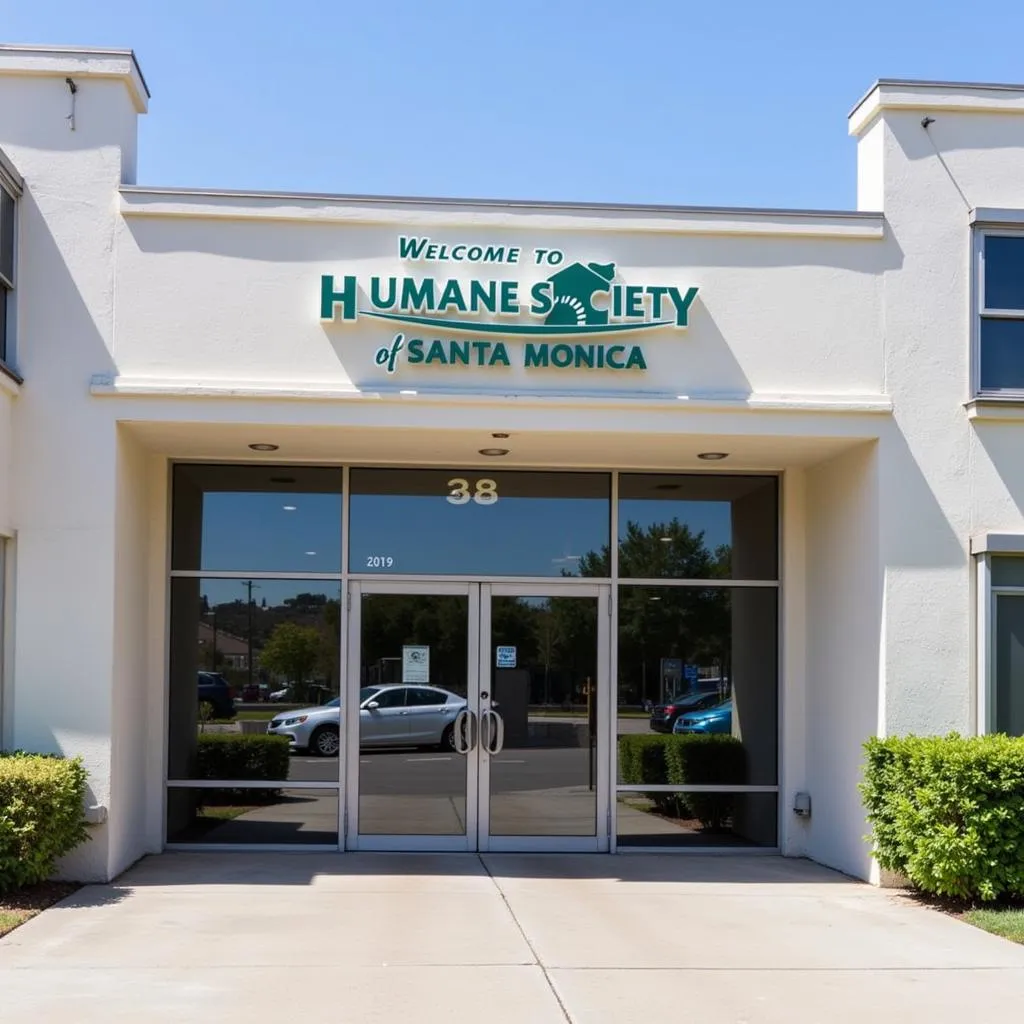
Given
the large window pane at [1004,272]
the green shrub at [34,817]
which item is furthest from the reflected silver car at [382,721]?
the large window pane at [1004,272]

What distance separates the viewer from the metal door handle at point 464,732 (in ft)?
42.4

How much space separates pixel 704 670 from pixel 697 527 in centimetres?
133

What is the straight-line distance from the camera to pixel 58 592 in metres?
11.1

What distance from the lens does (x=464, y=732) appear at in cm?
1295

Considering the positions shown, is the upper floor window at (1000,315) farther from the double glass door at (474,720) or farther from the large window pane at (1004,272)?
the double glass door at (474,720)

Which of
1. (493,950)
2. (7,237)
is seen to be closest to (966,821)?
(493,950)

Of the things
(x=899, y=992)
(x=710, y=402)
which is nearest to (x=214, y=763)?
(x=710, y=402)

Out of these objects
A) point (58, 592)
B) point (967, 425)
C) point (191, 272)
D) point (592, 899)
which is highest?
point (191, 272)

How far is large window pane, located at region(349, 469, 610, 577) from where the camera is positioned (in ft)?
42.8

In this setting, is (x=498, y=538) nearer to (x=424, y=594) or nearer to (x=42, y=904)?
(x=424, y=594)

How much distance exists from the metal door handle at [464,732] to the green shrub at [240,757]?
59.8 inches

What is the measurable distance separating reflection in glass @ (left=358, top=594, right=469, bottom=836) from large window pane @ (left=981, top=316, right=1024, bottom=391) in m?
4.96

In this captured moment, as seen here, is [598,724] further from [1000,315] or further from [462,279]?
[1000,315]

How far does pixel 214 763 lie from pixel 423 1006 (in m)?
5.87
